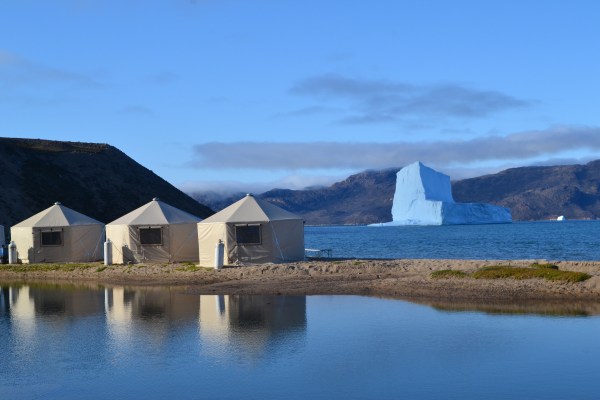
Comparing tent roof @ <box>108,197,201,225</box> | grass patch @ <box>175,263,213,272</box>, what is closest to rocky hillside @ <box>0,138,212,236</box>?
tent roof @ <box>108,197,201,225</box>

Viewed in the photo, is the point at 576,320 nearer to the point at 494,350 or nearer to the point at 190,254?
the point at 494,350

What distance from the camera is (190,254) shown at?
111 feet

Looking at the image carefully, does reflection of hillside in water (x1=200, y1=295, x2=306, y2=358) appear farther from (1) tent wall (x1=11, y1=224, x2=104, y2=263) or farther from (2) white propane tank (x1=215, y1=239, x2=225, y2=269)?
(1) tent wall (x1=11, y1=224, x2=104, y2=263)

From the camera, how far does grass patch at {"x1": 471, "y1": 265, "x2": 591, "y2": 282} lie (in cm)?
2153

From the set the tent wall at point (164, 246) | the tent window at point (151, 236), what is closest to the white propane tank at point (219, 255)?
the tent wall at point (164, 246)

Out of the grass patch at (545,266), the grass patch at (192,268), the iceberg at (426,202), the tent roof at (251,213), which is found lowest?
the grass patch at (545,266)

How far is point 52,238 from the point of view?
36938 mm

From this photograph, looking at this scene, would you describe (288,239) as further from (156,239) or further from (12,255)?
(12,255)

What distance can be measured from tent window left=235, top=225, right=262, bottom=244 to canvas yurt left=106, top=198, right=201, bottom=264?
430 cm

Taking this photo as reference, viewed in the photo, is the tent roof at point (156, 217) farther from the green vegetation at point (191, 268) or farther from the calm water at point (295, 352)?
the calm water at point (295, 352)

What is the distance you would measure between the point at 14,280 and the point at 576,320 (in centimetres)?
2405

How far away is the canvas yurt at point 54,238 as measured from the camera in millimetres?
36750

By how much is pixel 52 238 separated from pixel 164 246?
709cm

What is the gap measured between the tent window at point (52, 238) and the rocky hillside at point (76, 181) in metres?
22.9
